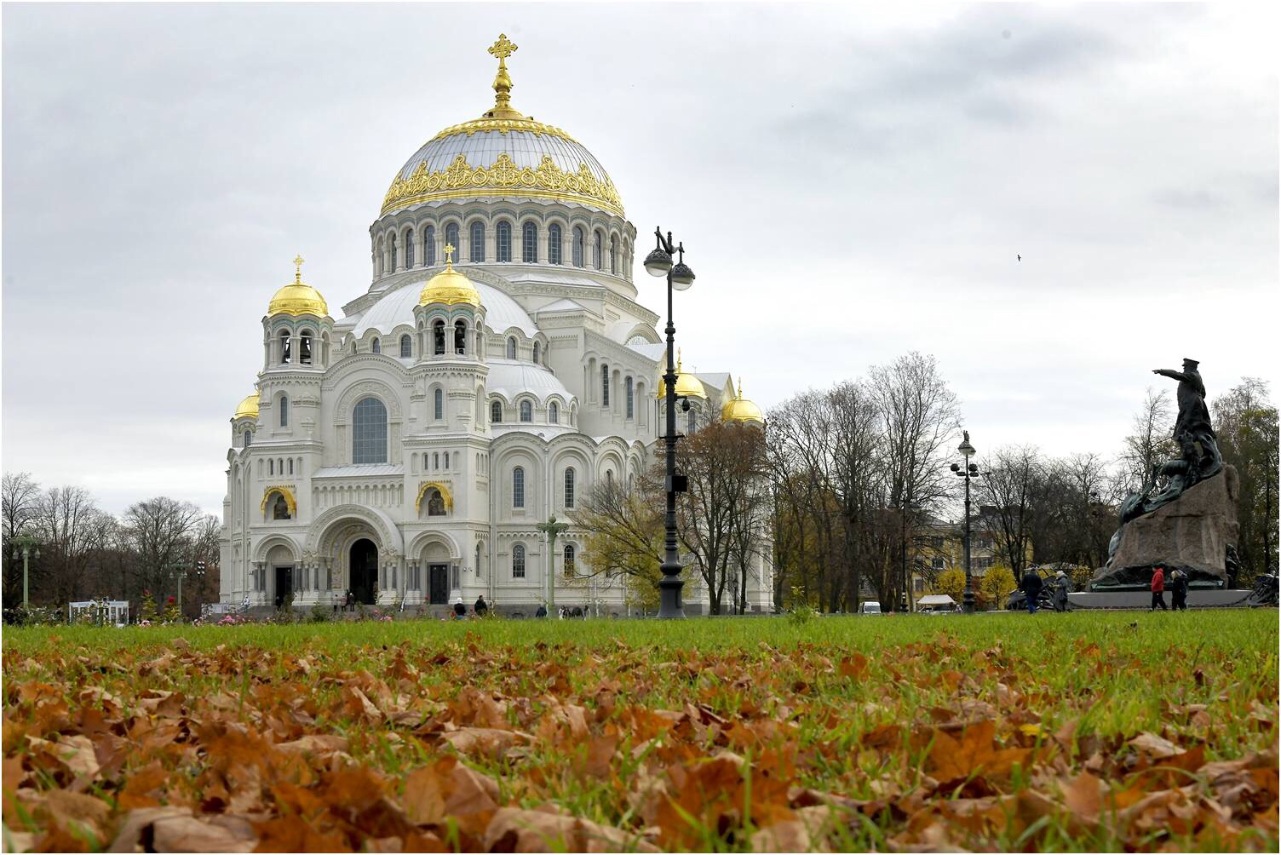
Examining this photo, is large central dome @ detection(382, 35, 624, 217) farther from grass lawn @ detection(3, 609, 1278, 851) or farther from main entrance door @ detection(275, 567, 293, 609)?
grass lawn @ detection(3, 609, 1278, 851)

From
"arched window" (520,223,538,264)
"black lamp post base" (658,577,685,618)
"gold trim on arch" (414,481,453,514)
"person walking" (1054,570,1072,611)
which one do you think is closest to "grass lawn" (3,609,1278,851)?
"black lamp post base" (658,577,685,618)

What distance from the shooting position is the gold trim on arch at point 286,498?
59938mm

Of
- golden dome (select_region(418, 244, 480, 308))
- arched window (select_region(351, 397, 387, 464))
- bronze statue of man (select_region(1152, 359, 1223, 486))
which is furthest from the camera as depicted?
arched window (select_region(351, 397, 387, 464))

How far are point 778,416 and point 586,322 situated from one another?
18.6m

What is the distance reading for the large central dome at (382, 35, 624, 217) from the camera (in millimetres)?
68250

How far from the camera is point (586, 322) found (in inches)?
2628

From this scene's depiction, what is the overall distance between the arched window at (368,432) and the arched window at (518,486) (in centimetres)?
572

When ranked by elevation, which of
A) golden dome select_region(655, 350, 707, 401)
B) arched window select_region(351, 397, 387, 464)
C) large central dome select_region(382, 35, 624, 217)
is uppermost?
large central dome select_region(382, 35, 624, 217)

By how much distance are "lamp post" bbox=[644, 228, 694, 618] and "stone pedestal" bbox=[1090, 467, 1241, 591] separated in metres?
8.56

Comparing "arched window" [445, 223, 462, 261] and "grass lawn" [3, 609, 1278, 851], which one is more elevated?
"arched window" [445, 223, 462, 261]

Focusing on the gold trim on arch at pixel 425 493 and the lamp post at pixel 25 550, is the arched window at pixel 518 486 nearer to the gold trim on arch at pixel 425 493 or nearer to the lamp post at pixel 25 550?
the gold trim on arch at pixel 425 493

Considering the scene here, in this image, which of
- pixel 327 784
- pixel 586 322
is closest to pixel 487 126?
pixel 586 322

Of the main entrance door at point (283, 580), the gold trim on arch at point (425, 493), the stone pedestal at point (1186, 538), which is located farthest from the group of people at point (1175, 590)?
the main entrance door at point (283, 580)

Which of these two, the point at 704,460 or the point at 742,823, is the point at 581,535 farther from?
the point at 742,823
